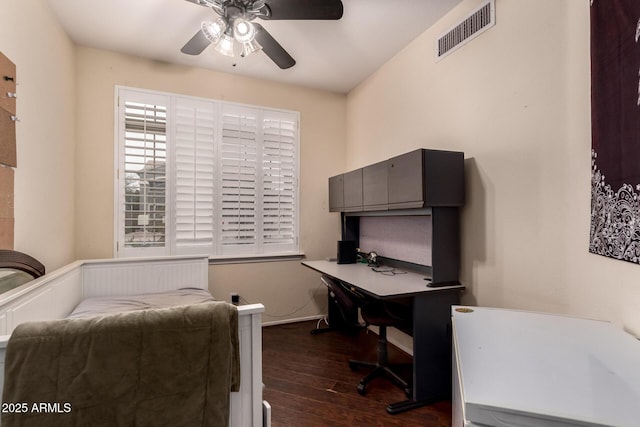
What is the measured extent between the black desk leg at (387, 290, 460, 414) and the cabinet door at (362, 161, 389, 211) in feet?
2.86

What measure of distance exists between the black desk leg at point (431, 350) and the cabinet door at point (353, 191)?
3.89 ft

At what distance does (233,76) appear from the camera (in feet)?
11.4

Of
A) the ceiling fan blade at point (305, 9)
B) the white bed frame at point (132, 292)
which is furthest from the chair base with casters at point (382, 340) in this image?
the ceiling fan blade at point (305, 9)

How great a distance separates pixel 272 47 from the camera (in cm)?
228

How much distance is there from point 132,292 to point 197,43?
235cm

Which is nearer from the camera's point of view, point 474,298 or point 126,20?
point 474,298

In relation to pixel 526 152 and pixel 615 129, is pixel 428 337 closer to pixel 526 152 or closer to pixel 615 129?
pixel 526 152

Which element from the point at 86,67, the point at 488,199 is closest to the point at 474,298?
the point at 488,199

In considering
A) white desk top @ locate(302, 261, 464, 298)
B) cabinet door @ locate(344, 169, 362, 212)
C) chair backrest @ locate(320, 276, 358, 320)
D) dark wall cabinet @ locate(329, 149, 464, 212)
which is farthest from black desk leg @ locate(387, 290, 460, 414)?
cabinet door @ locate(344, 169, 362, 212)

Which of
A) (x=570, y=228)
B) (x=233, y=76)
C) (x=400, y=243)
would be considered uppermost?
(x=233, y=76)

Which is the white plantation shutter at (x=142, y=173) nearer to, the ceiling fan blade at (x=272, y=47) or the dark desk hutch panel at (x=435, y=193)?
the ceiling fan blade at (x=272, y=47)

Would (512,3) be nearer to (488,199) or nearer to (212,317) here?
(488,199)

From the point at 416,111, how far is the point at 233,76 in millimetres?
2168

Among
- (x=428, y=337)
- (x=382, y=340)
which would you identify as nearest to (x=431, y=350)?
(x=428, y=337)
